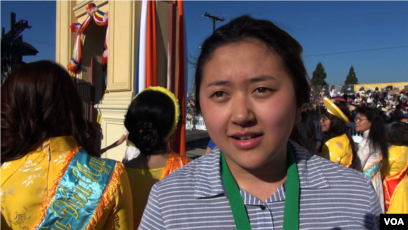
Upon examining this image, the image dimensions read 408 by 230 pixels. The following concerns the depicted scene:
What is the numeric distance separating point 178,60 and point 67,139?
10.1 ft

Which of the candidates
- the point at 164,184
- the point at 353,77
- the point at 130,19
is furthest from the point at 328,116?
the point at 353,77

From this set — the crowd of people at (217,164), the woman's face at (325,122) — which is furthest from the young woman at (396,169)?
the crowd of people at (217,164)

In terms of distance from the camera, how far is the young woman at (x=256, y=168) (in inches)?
37.1

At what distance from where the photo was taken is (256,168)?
40.1 inches

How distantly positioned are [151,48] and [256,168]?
143 inches

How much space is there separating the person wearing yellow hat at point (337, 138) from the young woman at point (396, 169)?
1.23 feet

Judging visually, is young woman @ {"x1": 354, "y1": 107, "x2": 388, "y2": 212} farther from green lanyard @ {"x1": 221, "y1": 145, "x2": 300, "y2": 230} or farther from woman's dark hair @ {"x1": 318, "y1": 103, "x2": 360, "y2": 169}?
green lanyard @ {"x1": 221, "y1": 145, "x2": 300, "y2": 230}

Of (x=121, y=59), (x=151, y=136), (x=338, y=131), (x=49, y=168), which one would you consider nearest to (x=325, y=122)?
(x=338, y=131)

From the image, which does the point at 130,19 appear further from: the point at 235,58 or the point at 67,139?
the point at 235,58

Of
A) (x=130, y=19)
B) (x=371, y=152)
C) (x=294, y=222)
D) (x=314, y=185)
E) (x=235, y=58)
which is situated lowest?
(x=371, y=152)

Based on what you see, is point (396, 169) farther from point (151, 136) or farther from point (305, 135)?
point (151, 136)

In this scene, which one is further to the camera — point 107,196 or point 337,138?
point 337,138

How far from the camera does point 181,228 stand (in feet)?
3.16

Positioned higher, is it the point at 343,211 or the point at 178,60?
the point at 178,60
